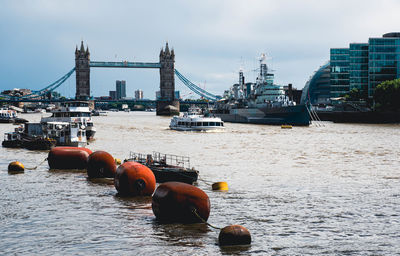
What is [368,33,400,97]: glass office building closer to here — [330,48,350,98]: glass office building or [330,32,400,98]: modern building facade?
[330,32,400,98]: modern building facade

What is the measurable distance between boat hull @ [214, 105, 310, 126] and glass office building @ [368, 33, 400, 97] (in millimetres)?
50805

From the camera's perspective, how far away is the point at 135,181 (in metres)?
25.0

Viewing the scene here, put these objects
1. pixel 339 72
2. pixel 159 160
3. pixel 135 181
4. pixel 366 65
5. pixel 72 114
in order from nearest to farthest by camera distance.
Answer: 1. pixel 135 181
2. pixel 159 160
3. pixel 72 114
4. pixel 366 65
5. pixel 339 72

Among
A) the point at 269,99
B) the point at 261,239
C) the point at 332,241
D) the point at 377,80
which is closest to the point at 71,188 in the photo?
the point at 261,239

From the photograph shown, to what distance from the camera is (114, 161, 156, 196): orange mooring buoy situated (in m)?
25.1

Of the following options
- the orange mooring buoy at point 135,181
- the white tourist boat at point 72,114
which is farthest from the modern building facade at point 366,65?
the orange mooring buoy at point 135,181

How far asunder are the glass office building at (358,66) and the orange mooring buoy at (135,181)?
16232 centimetres

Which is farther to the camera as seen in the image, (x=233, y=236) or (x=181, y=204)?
(x=181, y=204)

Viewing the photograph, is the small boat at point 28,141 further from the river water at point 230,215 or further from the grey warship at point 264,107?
the grey warship at point 264,107

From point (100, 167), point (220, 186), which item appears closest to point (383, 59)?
point (100, 167)

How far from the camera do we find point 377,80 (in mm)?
165625

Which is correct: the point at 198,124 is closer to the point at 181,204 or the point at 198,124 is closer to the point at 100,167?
the point at 100,167

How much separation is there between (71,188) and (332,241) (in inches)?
626

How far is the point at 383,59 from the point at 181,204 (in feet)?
526
